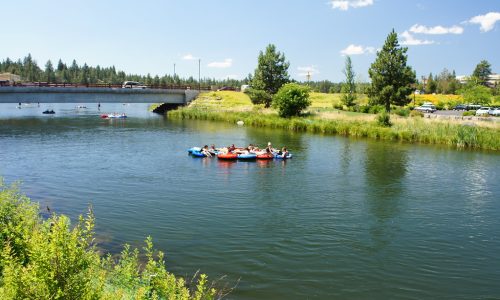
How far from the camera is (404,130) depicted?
49531 millimetres

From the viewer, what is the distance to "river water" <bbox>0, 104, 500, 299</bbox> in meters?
15.1

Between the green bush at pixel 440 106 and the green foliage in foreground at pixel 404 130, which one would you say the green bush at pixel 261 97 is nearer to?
the green foliage in foreground at pixel 404 130

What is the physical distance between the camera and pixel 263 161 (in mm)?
36312

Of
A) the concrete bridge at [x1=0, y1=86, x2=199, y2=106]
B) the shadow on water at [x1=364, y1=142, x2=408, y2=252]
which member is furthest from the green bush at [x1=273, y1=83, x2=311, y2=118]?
the concrete bridge at [x1=0, y1=86, x2=199, y2=106]

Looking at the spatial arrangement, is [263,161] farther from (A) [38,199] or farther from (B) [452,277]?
(B) [452,277]

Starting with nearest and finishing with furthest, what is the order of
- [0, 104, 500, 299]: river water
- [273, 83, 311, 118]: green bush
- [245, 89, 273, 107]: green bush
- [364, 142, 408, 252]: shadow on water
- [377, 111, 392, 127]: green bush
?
[0, 104, 500, 299]: river water
[364, 142, 408, 252]: shadow on water
[377, 111, 392, 127]: green bush
[273, 83, 311, 118]: green bush
[245, 89, 273, 107]: green bush

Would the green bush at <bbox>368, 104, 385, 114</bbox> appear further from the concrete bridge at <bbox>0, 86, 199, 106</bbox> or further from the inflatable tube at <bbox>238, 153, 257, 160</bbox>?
the concrete bridge at <bbox>0, 86, 199, 106</bbox>

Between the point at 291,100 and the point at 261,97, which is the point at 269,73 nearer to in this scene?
the point at 261,97

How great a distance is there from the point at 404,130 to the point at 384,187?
2419 centimetres

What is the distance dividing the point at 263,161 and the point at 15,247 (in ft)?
83.6

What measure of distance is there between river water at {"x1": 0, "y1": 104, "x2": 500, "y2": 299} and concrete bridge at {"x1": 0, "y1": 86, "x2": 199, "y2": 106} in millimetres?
27485

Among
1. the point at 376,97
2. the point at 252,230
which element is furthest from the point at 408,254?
the point at 376,97

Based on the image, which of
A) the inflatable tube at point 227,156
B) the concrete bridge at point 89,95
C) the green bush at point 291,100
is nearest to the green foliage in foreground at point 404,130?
the green bush at point 291,100

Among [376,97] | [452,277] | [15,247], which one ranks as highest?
[376,97]
